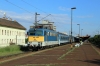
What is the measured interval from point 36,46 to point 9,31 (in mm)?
49053

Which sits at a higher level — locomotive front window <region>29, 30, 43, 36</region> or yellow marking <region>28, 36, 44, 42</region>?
locomotive front window <region>29, 30, 43, 36</region>

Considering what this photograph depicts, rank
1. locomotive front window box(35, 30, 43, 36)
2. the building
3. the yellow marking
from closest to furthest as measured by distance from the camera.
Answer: the yellow marking < locomotive front window box(35, 30, 43, 36) < the building

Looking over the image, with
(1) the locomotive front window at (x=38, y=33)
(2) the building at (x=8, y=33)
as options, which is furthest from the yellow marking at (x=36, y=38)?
(2) the building at (x=8, y=33)

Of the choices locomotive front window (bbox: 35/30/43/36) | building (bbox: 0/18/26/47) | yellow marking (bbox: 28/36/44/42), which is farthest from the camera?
building (bbox: 0/18/26/47)

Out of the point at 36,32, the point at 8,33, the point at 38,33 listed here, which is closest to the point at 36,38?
the point at 38,33

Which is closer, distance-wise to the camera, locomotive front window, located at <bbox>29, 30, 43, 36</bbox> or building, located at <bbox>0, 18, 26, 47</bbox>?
locomotive front window, located at <bbox>29, 30, 43, 36</bbox>

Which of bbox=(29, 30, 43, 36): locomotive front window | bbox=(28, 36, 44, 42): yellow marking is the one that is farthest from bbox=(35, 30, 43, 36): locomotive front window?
bbox=(28, 36, 44, 42): yellow marking

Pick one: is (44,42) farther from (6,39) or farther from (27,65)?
(6,39)

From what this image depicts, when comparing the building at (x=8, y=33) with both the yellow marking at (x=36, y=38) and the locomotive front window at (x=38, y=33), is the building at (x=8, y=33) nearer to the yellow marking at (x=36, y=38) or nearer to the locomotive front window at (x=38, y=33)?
the locomotive front window at (x=38, y=33)

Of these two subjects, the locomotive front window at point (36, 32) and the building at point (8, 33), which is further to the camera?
the building at point (8, 33)

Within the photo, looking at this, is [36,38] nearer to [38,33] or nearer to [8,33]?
[38,33]

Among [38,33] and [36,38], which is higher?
[38,33]

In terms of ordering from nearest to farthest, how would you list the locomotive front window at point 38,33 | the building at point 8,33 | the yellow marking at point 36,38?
the yellow marking at point 36,38 → the locomotive front window at point 38,33 → the building at point 8,33

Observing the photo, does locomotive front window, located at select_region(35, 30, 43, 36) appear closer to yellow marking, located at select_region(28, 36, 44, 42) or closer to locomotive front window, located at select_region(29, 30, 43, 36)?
locomotive front window, located at select_region(29, 30, 43, 36)
